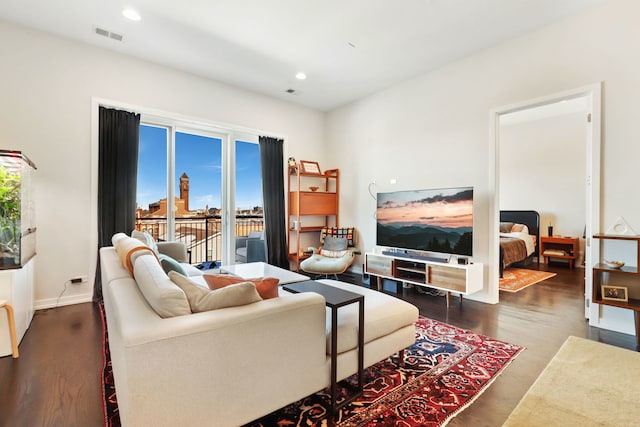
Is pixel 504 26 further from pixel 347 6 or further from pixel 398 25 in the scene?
pixel 347 6

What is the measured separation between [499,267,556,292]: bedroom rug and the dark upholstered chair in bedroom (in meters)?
2.25

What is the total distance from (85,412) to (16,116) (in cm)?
326

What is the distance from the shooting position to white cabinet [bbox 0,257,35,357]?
2270 millimetres

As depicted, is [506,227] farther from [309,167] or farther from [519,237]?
[309,167]

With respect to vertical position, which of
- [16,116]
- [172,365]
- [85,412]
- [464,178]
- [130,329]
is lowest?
[85,412]

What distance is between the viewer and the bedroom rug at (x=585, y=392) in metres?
1.62

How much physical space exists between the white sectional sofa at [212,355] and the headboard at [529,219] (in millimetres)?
6425

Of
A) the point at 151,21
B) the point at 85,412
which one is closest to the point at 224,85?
the point at 151,21

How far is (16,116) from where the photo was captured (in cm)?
320

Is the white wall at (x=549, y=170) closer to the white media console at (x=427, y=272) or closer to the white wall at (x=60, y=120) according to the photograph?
the white media console at (x=427, y=272)

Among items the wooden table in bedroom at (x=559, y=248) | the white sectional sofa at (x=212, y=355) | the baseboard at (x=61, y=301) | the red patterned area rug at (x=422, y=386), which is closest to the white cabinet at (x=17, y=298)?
the baseboard at (x=61, y=301)

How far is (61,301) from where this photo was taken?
345 cm

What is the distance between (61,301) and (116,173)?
5.22 feet

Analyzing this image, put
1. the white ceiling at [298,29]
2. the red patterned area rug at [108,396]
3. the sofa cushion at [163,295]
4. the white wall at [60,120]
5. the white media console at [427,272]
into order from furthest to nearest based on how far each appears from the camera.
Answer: the white media console at [427,272]
the white wall at [60,120]
the white ceiling at [298,29]
the red patterned area rug at [108,396]
the sofa cushion at [163,295]
